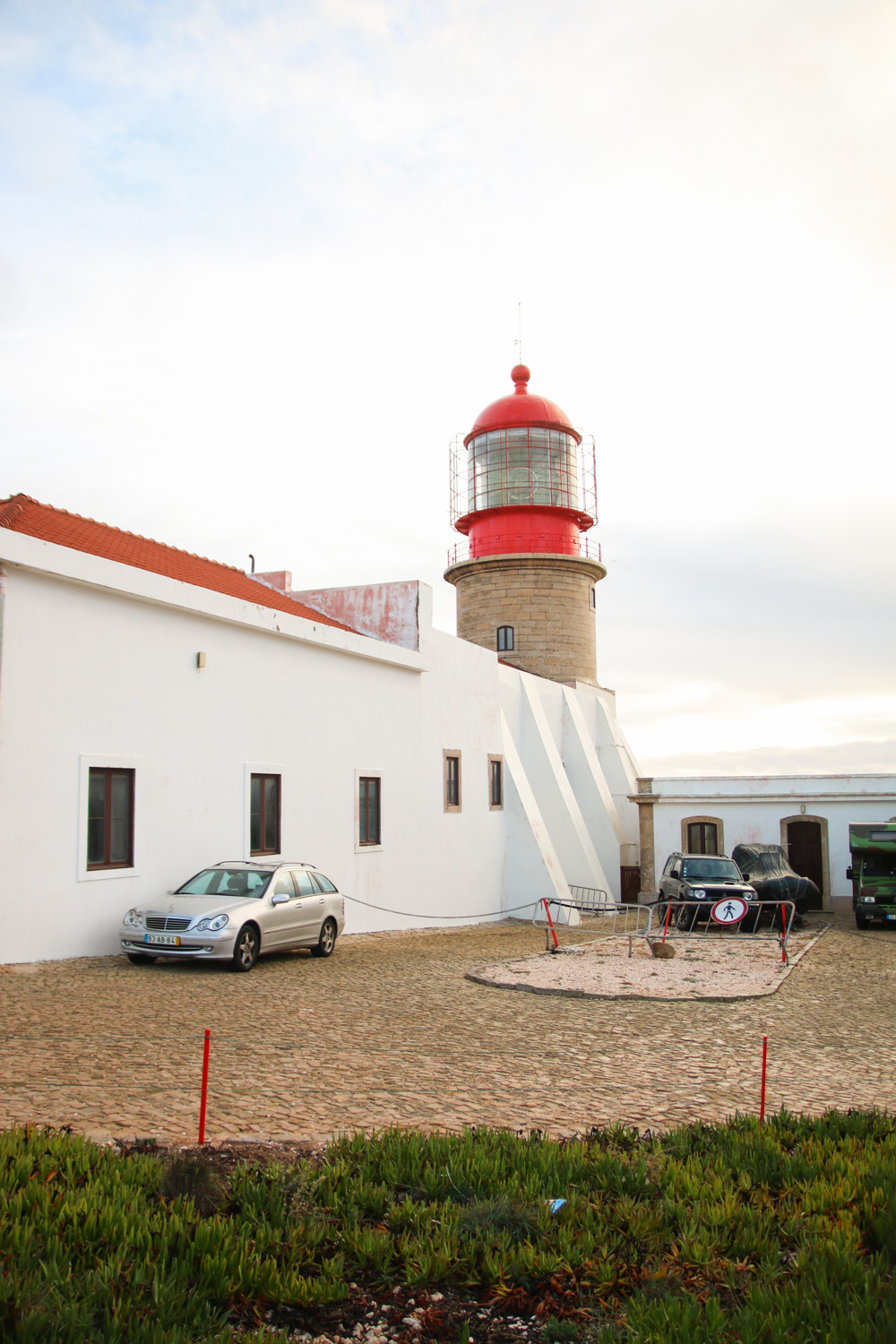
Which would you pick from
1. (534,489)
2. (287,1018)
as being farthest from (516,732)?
(287,1018)

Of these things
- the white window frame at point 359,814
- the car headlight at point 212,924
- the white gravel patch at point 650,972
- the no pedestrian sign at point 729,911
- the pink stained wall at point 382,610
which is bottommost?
the white gravel patch at point 650,972

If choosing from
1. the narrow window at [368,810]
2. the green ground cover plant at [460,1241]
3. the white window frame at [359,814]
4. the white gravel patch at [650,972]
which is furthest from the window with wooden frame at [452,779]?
the green ground cover plant at [460,1241]

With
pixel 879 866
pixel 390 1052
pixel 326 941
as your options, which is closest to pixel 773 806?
pixel 879 866

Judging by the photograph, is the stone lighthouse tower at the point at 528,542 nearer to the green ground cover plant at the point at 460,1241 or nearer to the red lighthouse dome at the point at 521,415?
the red lighthouse dome at the point at 521,415

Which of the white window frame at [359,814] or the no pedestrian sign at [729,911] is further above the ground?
the white window frame at [359,814]

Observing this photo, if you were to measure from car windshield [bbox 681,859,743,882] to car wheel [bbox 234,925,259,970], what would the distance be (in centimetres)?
1128

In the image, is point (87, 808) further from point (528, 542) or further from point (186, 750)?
point (528, 542)

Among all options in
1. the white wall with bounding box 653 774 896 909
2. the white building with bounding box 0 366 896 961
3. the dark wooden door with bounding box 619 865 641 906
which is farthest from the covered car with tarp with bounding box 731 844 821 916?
the dark wooden door with bounding box 619 865 641 906

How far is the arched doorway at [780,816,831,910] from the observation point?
2811cm

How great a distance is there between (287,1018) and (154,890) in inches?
183

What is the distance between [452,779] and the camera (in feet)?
70.9

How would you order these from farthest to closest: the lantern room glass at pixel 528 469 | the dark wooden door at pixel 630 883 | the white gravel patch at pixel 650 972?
the dark wooden door at pixel 630 883 → the lantern room glass at pixel 528 469 → the white gravel patch at pixel 650 972

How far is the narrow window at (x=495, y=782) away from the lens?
2348 cm

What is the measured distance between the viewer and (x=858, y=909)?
20906 millimetres
